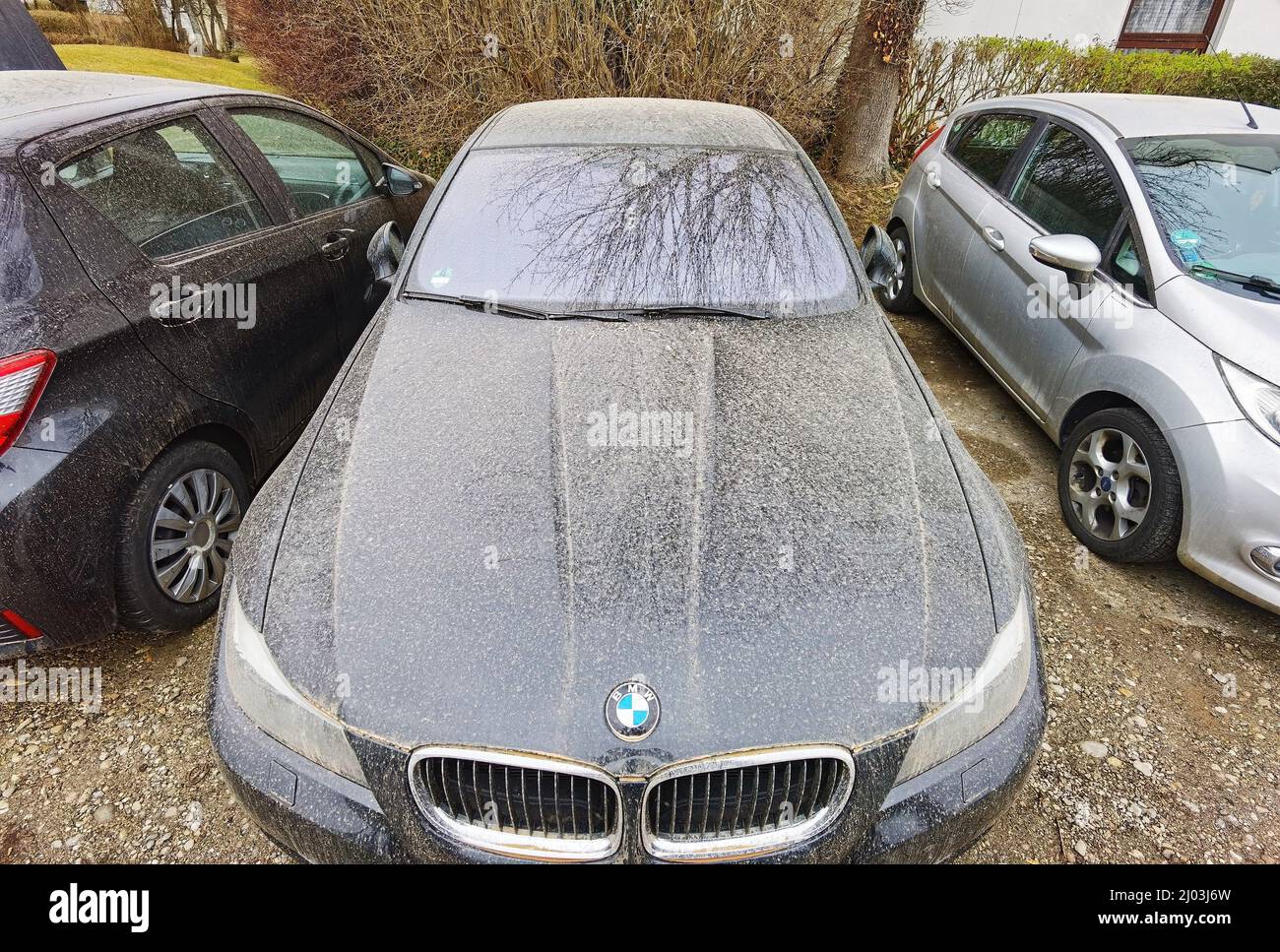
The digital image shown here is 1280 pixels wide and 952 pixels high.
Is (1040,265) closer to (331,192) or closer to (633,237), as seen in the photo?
(633,237)

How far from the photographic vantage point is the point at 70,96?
2.71 metres

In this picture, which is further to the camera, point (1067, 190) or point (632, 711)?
point (1067, 190)

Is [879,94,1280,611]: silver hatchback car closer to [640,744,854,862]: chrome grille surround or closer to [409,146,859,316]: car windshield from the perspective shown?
[409,146,859,316]: car windshield

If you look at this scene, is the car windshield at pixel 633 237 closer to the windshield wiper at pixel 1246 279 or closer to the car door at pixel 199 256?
the car door at pixel 199 256

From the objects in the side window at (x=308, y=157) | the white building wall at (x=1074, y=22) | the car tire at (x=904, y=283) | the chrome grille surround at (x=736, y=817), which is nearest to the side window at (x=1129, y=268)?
the car tire at (x=904, y=283)

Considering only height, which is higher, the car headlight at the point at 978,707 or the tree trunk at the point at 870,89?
the tree trunk at the point at 870,89

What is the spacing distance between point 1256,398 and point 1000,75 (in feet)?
25.6

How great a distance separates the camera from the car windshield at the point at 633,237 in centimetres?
251

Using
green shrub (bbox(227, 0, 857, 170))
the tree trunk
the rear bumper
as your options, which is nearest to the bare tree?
the tree trunk

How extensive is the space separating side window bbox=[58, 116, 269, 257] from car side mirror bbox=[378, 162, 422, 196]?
3.40ft

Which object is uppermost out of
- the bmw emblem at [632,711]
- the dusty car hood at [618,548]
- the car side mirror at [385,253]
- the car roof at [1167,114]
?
the car roof at [1167,114]

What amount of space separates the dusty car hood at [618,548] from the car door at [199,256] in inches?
33.3

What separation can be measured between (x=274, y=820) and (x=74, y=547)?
3.98ft

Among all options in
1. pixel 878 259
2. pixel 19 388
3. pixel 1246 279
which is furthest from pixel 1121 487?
pixel 19 388
